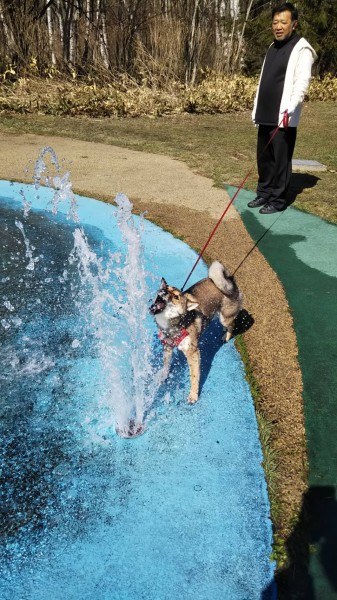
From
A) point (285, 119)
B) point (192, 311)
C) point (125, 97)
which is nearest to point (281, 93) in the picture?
point (285, 119)

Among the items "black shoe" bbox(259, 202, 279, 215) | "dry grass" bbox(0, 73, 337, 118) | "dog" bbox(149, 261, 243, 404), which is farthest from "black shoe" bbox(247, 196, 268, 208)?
"dry grass" bbox(0, 73, 337, 118)

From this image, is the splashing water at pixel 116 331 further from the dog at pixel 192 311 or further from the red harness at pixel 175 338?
the red harness at pixel 175 338

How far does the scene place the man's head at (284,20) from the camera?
537cm

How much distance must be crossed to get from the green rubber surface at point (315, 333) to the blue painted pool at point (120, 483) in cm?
27

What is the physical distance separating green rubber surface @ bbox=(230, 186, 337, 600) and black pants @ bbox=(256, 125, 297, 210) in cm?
29

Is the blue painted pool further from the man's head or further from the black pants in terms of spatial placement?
the man's head

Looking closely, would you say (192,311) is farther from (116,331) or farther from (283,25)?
(283,25)

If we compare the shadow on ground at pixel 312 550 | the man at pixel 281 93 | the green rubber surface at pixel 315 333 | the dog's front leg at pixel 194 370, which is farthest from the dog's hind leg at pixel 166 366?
the man at pixel 281 93

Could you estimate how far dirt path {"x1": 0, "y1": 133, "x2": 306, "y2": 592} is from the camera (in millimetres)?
3117

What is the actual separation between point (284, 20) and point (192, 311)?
4.04m

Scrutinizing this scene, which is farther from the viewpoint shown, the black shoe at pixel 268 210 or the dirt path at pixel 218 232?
the black shoe at pixel 268 210

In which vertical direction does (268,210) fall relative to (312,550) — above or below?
above

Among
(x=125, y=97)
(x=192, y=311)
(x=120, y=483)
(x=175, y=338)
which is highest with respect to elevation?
(x=125, y=97)

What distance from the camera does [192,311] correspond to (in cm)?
318
